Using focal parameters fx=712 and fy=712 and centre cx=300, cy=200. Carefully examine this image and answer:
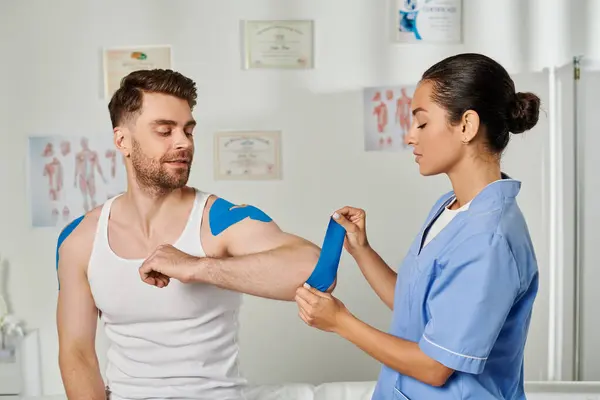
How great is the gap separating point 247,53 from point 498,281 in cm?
188

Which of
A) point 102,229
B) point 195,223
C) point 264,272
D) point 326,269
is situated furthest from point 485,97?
point 102,229

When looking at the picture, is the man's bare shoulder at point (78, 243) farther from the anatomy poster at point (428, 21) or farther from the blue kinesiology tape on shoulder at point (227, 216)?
the anatomy poster at point (428, 21)

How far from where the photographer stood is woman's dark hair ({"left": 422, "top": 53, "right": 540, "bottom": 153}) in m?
1.32

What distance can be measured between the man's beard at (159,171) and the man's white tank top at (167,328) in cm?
9

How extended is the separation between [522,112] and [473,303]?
0.38m

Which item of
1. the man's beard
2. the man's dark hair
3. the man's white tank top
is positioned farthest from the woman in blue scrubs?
the man's dark hair

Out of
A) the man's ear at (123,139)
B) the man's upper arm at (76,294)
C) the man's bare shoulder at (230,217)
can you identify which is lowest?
the man's upper arm at (76,294)

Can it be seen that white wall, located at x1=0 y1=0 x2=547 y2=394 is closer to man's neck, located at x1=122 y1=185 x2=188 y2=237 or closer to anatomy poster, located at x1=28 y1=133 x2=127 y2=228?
anatomy poster, located at x1=28 y1=133 x2=127 y2=228

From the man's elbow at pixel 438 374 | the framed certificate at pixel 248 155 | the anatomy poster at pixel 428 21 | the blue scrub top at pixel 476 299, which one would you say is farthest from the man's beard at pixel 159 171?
the anatomy poster at pixel 428 21

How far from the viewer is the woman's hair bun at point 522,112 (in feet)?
4.41

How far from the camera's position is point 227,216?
1.59 metres

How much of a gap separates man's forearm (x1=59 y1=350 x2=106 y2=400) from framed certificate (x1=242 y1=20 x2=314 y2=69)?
5.10ft

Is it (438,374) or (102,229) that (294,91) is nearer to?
(102,229)

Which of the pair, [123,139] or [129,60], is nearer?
[123,139]
